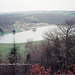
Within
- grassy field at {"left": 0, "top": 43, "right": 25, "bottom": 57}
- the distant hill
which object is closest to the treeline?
grassy field at {"left": 0, "top": 43, "right": 25, "bottom": 57}

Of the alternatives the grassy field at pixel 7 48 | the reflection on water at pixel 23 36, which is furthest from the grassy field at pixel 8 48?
the reflection on water at pixel 23 36

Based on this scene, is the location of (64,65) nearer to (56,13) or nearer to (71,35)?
(71,35)

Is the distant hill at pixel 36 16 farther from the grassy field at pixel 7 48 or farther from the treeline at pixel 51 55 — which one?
the treeline at pixel 51 55

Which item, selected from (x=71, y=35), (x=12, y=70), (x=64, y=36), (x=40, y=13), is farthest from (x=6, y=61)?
(x=40, y=13)

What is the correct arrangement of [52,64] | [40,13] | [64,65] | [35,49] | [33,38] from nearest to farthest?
[64,65] → [52,64] → [35,49] → [33,38] → [40,13]

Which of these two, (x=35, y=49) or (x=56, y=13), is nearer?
(x=35, y=49)

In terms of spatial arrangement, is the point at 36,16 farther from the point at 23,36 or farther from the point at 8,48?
the point at 8,48

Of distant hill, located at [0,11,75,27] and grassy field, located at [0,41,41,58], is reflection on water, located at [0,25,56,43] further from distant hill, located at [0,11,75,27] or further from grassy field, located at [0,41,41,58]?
distant hill, located at [0,11,75,27]

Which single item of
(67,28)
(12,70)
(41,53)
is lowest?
(12,70)

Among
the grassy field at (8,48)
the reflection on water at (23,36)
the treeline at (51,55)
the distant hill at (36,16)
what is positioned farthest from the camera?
the distant hill at (36,16)
